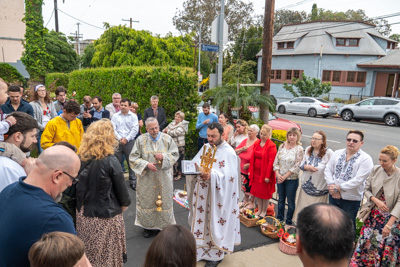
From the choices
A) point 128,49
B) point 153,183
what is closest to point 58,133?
point 153,183

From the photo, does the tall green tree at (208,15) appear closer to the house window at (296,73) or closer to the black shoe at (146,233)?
the house window at (296,73)

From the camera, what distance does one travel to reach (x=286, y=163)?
5.08 meters

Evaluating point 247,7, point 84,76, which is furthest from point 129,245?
point 247,7

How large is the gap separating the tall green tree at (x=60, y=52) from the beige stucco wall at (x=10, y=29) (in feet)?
24.0

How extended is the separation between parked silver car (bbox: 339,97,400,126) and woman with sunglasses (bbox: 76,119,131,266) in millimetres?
19877

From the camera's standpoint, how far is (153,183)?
4.82 metres

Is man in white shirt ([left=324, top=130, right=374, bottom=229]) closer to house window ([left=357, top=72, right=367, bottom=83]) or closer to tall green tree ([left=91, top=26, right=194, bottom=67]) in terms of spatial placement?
tall green tree ([left=91, top=26, right=194, bottom=67])

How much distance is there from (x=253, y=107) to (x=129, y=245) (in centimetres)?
625

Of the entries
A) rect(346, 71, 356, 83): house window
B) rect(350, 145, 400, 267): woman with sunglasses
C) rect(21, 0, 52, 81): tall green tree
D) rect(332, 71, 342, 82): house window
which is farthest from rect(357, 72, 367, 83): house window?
rect(350, 145, 400, 267): woman with sunglasses

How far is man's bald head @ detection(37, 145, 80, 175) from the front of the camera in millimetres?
2070

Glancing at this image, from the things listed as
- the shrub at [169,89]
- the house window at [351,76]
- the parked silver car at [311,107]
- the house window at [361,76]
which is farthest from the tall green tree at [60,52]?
the house window at [361,76]

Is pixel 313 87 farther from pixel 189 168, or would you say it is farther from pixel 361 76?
pixel 189 168

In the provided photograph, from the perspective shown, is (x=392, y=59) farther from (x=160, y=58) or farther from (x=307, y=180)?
(x=307, y=180)

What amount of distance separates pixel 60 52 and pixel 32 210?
2735 centimetres
